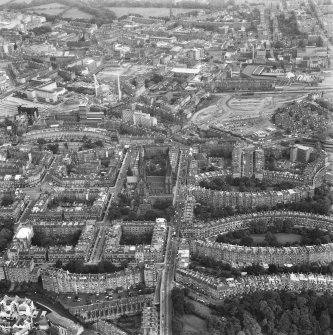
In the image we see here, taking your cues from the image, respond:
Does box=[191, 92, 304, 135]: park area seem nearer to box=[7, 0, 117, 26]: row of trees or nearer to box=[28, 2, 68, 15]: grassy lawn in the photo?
box=[7, 0, 117, 26]: row of trees

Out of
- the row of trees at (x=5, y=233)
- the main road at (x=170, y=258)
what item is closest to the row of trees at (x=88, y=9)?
the main road at (x=170, y=258)

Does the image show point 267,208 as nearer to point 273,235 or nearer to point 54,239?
point 273,235

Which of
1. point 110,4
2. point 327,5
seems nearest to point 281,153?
point 327,5

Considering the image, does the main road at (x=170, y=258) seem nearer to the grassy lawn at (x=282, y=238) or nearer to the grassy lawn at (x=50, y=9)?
the grassy lawn at (x=282, y=238)

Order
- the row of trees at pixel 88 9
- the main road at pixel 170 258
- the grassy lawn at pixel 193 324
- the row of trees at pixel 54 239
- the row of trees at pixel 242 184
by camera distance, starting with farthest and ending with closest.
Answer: the row of trees at pixel 88 9 < the row of trees at pixel 242 184 < the row of trees at pixel 54 239 < the main road at pixel 170 258 < the grassy lawn at pixel 193 324

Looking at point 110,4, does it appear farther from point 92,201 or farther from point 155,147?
point 92,201

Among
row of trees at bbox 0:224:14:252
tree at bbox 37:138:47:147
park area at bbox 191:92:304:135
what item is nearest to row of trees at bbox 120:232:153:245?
row of trees at bbox 0:224:14:252

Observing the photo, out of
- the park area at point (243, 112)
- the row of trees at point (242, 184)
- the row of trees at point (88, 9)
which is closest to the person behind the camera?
the row of trees at point (242, 184)

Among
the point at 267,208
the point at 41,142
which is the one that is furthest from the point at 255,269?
the point at 41,142

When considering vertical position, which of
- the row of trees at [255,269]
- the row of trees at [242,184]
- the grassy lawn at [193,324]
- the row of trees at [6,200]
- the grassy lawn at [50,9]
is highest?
the grassy lawn at [50,9]
